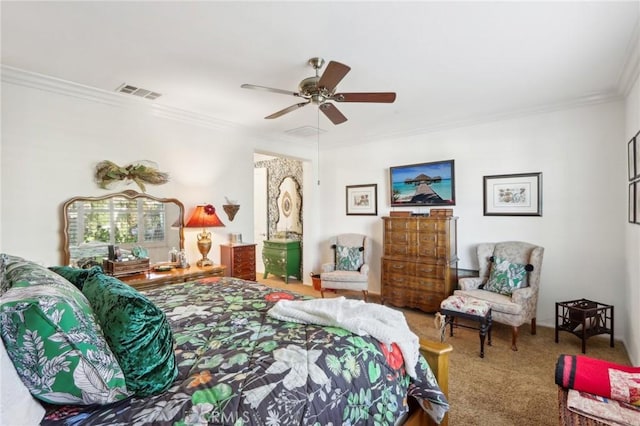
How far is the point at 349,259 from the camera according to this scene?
4.87 meters

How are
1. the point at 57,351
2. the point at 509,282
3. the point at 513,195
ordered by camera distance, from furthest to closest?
1. the point at 513,195
2. the point at 509,282
3. the point at 57,351

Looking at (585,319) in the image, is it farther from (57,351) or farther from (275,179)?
(275,179)

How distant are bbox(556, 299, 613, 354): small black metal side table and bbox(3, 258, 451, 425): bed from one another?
217cm

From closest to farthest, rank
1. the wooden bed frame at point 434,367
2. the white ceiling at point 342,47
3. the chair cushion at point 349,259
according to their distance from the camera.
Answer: the wooden bed frame at point 434,367 → the white ceiling at point 342,47 → the chair cushion at point 349,259

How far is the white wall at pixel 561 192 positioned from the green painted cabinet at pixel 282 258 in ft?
10.3

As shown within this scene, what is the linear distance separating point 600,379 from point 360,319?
1.28 meters

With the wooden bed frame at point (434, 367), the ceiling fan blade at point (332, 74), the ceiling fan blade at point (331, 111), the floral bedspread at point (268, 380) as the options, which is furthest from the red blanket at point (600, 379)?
the ceiling fan blade at point (331, 111)

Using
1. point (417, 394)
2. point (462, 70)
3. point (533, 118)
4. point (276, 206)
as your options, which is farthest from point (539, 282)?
point (276, 206)

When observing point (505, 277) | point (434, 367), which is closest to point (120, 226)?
point (434, 367)

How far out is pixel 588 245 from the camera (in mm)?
3496

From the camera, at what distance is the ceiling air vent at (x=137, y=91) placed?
3082 millimetres

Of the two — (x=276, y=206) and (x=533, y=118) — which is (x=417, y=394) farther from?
(x=276, y=206)

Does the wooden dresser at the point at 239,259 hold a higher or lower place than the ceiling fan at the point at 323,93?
lower

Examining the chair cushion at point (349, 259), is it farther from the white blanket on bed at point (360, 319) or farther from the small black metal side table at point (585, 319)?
the white blanket on bed at point (360, 319)
